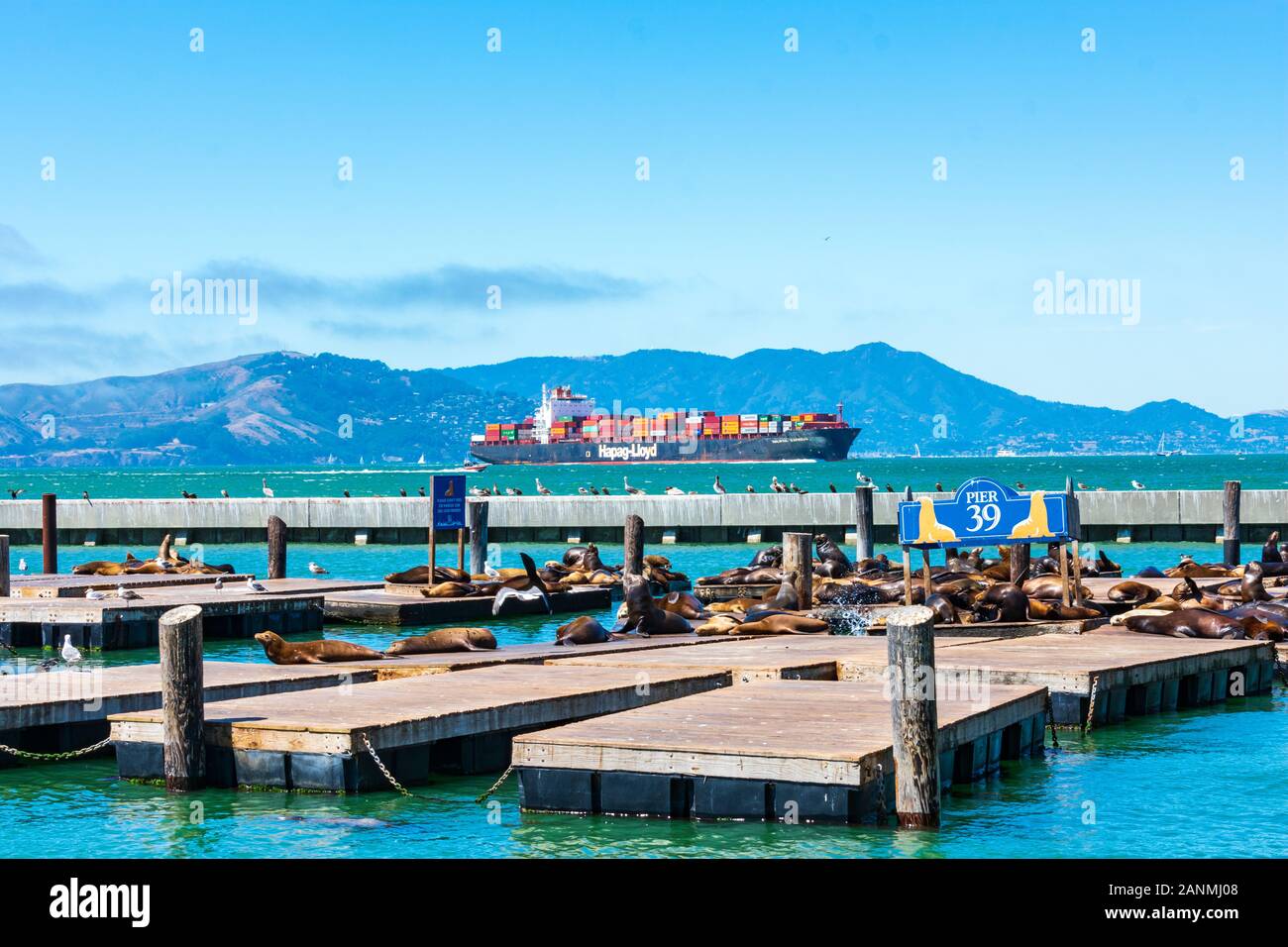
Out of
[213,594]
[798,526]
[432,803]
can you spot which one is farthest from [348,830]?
[798,526]

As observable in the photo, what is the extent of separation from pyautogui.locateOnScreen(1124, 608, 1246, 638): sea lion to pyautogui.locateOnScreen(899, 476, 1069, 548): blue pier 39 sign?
1177 mm

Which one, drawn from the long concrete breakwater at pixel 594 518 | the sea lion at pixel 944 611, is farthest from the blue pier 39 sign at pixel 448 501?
the long concrete breakwater at pixel 594 518

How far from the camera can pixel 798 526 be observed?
39.8m

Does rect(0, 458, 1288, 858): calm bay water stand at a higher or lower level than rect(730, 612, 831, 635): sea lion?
lower

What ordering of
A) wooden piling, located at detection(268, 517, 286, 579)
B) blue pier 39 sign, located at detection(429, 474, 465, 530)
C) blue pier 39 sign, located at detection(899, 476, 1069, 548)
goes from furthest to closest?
1. wooden piling, located at detection(268, 517, 286, 579)
2. blue pier 39 sign, located at detection(429, 474, 465, 530)
3. blue pier 39 sign, located at detection(899, 476, 1069, 548)

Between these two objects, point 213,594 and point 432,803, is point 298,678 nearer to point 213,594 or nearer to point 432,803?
point 432,803

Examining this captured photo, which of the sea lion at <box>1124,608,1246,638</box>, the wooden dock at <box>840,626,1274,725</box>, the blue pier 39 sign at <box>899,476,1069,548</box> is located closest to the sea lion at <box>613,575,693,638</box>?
the blue pier 39 sign at <box>899,476,1069,548</box>

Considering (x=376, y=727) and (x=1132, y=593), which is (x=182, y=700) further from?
(x=1132, y=593)

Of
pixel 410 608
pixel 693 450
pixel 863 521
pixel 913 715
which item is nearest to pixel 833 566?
pixel 863 521

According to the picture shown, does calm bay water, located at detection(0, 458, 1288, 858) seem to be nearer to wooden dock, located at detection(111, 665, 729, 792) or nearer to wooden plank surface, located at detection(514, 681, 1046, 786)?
wooden dock, located at detection(111, 665, 729, 792)

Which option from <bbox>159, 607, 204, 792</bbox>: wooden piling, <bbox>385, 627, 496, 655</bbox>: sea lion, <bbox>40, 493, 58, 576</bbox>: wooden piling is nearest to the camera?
<bbox>159, 607, 204, 792</bbox>: wooden piling

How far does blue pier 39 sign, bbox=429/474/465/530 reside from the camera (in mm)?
23156

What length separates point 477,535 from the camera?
25172mm

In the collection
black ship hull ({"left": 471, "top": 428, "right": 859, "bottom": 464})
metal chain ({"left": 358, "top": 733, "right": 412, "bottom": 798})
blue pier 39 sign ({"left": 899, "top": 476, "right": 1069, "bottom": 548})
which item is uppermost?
black ship hull ({"left": 471, "top": 428, "right": 859, "bottom": 464})
